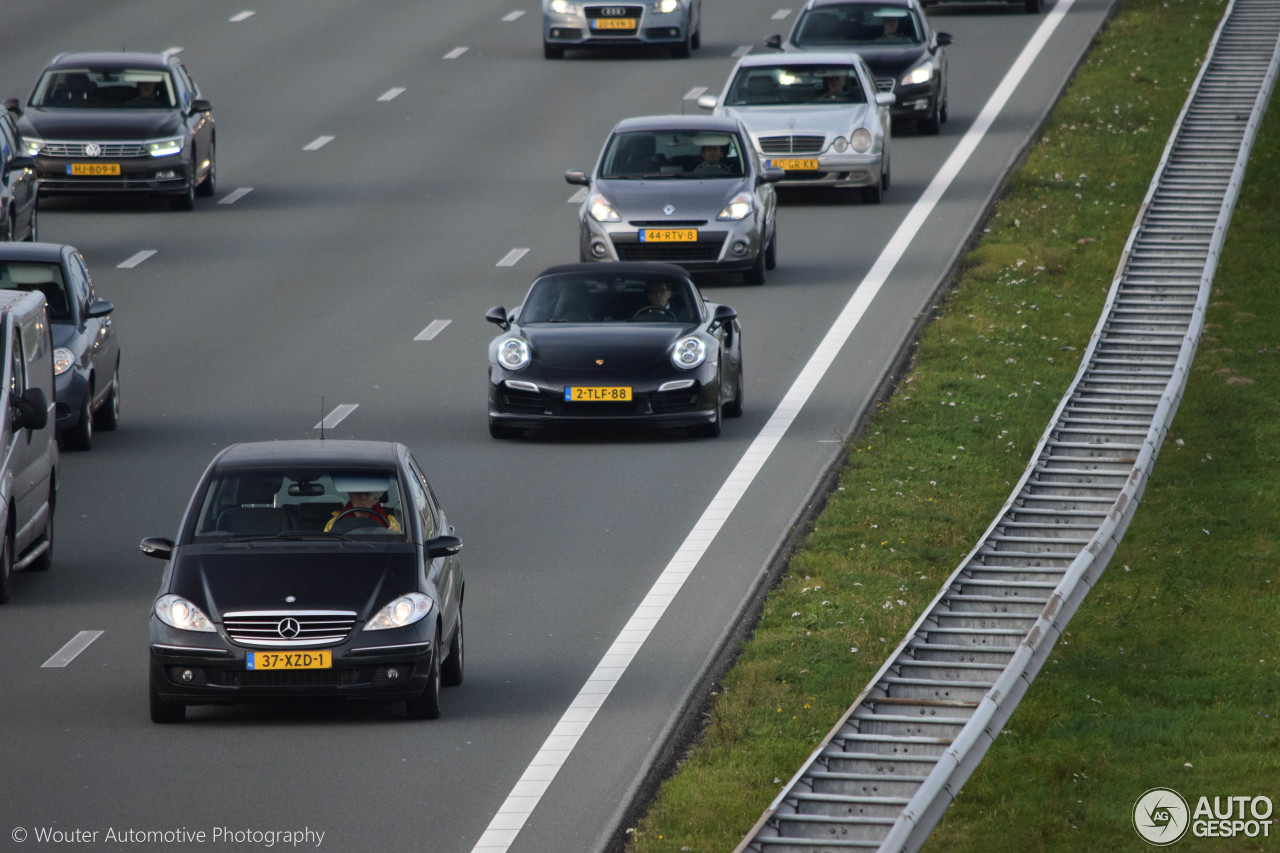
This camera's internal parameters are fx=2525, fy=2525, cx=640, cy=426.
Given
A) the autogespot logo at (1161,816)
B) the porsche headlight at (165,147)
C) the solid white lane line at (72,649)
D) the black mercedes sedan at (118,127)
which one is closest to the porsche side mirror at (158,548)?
the solid white lane line at (72,649)

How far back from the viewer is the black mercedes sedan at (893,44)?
35.8m

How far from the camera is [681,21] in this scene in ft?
137

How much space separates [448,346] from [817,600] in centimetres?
940

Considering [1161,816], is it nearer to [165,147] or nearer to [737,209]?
[737,209]

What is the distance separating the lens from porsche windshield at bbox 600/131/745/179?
27.5 meters

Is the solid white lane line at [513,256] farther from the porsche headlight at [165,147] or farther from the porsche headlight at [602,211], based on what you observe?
the porsche headlight at [165,147]

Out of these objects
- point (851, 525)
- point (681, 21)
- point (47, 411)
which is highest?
point (47, 411)

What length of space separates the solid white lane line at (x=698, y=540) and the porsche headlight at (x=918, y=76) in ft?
3.48

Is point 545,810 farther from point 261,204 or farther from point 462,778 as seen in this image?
point 261,204

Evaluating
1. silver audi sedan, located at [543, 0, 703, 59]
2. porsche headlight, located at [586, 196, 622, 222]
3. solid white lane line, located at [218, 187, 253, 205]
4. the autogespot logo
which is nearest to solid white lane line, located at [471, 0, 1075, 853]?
porsche headlight, located at [586, 196, 622, 222]

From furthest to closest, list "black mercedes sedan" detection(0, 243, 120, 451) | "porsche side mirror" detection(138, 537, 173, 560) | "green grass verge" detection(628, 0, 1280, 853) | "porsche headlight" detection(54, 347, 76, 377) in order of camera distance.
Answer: "black mercedes sedan" detection(0, 243, 120, 451) < "porsche headlight" detection(54, 347, 76, 377) < "porsche side mirror" detection(138, 537, 173, 560) < "green grass verge" detection(628, 0, 1280, 853)

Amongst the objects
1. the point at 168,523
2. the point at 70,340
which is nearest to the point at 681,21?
the point at 70,340

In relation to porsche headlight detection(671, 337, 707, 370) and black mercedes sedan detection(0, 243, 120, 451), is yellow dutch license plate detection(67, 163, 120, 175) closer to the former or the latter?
black mercedes sedan detection(0, 243, 120, 451)

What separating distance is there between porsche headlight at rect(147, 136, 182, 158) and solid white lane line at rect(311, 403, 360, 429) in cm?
979
